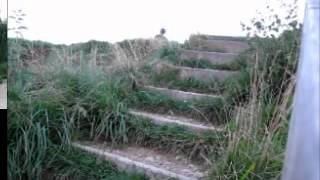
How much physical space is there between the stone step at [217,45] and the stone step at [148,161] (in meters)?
Answer: 2.23

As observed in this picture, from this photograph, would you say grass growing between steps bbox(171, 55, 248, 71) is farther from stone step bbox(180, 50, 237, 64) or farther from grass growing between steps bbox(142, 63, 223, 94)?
grass growing between steps bbox(142, 63, 223, 94)

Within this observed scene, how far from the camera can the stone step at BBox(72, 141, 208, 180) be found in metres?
2.45

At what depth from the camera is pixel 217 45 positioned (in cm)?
479

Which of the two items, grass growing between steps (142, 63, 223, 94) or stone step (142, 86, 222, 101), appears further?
grass growing between steps (142, 63, 223, 94)

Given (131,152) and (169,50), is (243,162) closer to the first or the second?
(131,152)

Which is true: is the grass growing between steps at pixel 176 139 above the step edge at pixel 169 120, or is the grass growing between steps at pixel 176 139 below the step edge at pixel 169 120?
below

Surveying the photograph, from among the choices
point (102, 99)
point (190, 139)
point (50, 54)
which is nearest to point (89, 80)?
point (102, 99)

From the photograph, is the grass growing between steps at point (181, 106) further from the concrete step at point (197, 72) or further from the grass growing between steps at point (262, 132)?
→ the concrete step at point (197, 72)

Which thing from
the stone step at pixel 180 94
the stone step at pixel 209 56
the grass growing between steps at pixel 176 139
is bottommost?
the grass growing between steps at pixel 176 139

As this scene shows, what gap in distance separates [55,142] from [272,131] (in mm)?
1383

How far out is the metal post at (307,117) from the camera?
823mm

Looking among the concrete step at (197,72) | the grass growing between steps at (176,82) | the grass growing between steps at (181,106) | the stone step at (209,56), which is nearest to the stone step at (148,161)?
the grass growing between steps at (181,106)

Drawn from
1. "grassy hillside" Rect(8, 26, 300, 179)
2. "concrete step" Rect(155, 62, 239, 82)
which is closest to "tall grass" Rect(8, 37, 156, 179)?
"grassy hillside" Rect(8, 26, 300, 179)

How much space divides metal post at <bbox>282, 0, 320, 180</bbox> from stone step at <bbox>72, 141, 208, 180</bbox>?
151 centimetres
